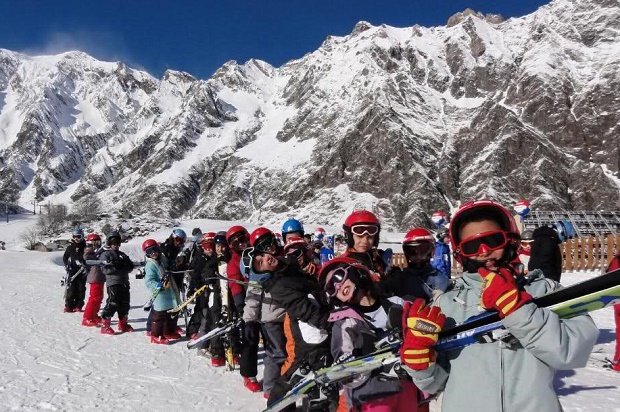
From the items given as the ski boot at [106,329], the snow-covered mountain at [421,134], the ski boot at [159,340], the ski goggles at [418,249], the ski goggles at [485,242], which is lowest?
the ski boot at [159,340]

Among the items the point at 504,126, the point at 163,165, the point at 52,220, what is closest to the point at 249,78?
the point at 163,165

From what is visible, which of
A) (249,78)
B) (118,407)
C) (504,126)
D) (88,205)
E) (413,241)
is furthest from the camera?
(249,78)

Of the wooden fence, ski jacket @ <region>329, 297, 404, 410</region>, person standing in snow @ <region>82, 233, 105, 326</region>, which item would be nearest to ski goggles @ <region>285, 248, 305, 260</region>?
ski jacket @ <region>329, 297, 404, 410</region>

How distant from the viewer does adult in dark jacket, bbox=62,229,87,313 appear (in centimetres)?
1152

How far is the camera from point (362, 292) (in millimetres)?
3461

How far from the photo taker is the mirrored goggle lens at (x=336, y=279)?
341 cm

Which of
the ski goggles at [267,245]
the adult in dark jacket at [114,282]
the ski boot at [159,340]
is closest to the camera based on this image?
the ski goggles at [267,245]

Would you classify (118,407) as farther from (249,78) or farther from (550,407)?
(249,78)

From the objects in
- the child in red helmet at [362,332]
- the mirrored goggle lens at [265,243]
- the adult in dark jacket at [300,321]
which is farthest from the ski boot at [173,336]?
the child in red helmet at [362,332]

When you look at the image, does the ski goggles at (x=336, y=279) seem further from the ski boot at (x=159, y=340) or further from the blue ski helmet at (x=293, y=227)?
the ski boot at (x=159, y=340)

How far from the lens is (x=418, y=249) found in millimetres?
4859

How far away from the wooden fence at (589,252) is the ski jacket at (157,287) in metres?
12.5

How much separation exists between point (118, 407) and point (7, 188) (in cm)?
23098

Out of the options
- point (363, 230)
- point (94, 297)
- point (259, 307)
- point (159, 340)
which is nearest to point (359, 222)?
point (363, 230)
